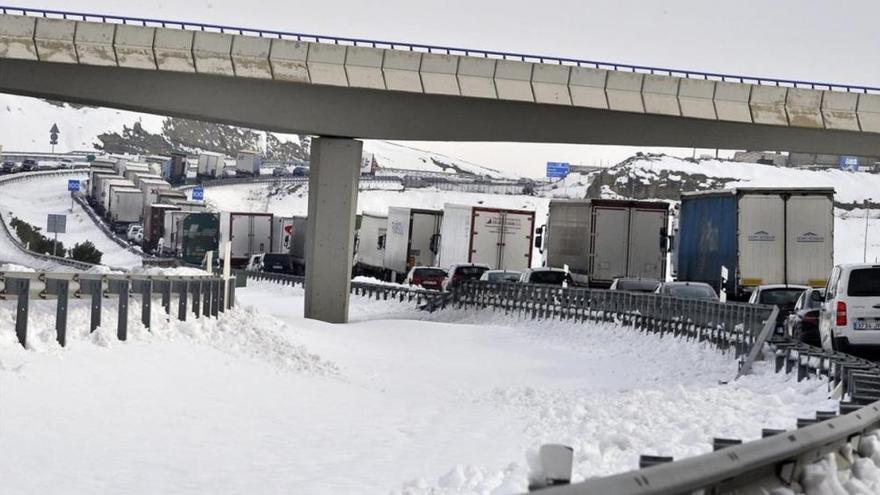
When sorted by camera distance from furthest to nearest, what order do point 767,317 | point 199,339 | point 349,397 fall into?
point 767,317 < point 199,339 < point 349,397

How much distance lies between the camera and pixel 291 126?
1780 inches

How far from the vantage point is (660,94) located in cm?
4606

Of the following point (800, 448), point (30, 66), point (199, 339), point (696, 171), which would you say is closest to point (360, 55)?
point (30, 66)

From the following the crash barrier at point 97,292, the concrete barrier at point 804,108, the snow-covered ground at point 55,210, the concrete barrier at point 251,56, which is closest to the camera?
the crash barrier at point 97,292

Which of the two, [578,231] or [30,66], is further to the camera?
[578,231]

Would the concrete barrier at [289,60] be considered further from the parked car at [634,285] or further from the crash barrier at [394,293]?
the crash barrier at [394,293]

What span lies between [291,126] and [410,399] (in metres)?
24.8

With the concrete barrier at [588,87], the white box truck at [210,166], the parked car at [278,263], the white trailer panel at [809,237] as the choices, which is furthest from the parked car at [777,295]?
the white box truck at [210,166]

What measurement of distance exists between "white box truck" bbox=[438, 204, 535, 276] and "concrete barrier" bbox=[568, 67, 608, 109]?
41.4 feet

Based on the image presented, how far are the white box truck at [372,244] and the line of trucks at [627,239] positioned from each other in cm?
8

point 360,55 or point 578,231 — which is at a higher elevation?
point 360,55

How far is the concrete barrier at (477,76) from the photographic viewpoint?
1768 inches

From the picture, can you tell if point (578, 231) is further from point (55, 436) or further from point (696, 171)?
point (696, 171)

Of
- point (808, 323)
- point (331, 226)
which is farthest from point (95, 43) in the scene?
point (808, 323)
